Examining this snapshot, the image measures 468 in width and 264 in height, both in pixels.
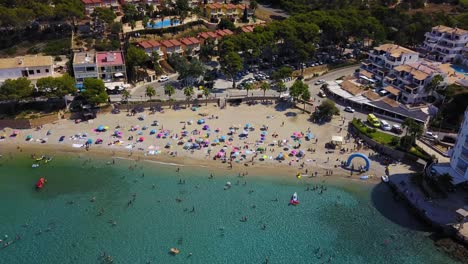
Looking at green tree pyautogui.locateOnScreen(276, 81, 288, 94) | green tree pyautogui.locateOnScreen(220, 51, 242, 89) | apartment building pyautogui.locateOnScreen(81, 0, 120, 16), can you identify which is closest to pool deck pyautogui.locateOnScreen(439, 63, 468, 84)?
green tree pyautogui.locateOnScreen(276, 81, 288, 94)

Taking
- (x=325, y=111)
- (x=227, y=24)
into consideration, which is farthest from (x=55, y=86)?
(x=227, y=24)

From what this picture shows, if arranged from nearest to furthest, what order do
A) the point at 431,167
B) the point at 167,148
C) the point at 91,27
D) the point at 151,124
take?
1. the point at 431,167
2. the point at 167,148
3. the point at 151,124
4. the point at 91,27

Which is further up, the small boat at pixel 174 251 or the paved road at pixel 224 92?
the paved road at pixel 224 92

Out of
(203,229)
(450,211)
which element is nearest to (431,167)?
(450,211)

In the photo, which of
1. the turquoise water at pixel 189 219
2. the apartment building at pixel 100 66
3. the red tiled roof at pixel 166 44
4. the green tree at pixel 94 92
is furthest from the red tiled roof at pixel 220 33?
the turquoise water at pixel 189 219

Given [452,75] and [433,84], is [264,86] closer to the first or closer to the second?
[433,84]

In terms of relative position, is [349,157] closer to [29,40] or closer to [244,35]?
[244,35]

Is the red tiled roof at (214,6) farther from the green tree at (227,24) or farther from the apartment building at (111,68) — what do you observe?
the apartment building at (111,68)
